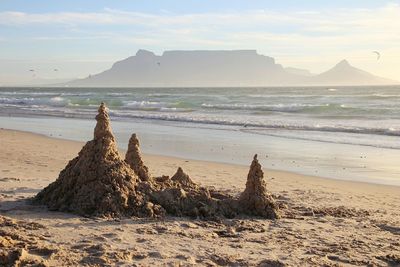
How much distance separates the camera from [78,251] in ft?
17.2

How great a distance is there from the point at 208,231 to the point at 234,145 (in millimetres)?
10120

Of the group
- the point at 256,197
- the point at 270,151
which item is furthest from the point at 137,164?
the point at 270,151

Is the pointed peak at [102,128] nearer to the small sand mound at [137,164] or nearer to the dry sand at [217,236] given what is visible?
the small sand mound at [137,164]

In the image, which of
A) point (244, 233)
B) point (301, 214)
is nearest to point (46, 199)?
point (244, 233)

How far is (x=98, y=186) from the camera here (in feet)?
22.2

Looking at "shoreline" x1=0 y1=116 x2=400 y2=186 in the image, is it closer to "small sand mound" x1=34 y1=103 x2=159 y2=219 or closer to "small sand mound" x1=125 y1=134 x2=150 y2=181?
"small sand mound" x1=125 y1=134 x2=150 y2=181

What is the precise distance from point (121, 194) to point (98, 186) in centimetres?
31

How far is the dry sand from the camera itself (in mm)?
5250

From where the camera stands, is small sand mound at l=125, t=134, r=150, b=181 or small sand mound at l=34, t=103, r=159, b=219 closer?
small sand mound at l=34, t=103, r=159, b=219

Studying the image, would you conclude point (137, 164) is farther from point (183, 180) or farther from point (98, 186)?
point (98, 186)

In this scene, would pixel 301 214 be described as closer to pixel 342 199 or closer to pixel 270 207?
pixel 270 207

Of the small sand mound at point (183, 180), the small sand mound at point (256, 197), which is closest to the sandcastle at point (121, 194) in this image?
the small sand mound at point (256, 197)

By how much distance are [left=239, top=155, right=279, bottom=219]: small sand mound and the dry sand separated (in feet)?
0.74

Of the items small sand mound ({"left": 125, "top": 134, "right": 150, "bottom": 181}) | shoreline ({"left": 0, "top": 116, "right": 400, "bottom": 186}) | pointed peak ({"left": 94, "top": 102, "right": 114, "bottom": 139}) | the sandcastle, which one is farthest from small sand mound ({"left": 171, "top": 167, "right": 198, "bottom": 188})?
shoreline ({"left": 0, "top": 116, "right": 400, "bottom": 186})
